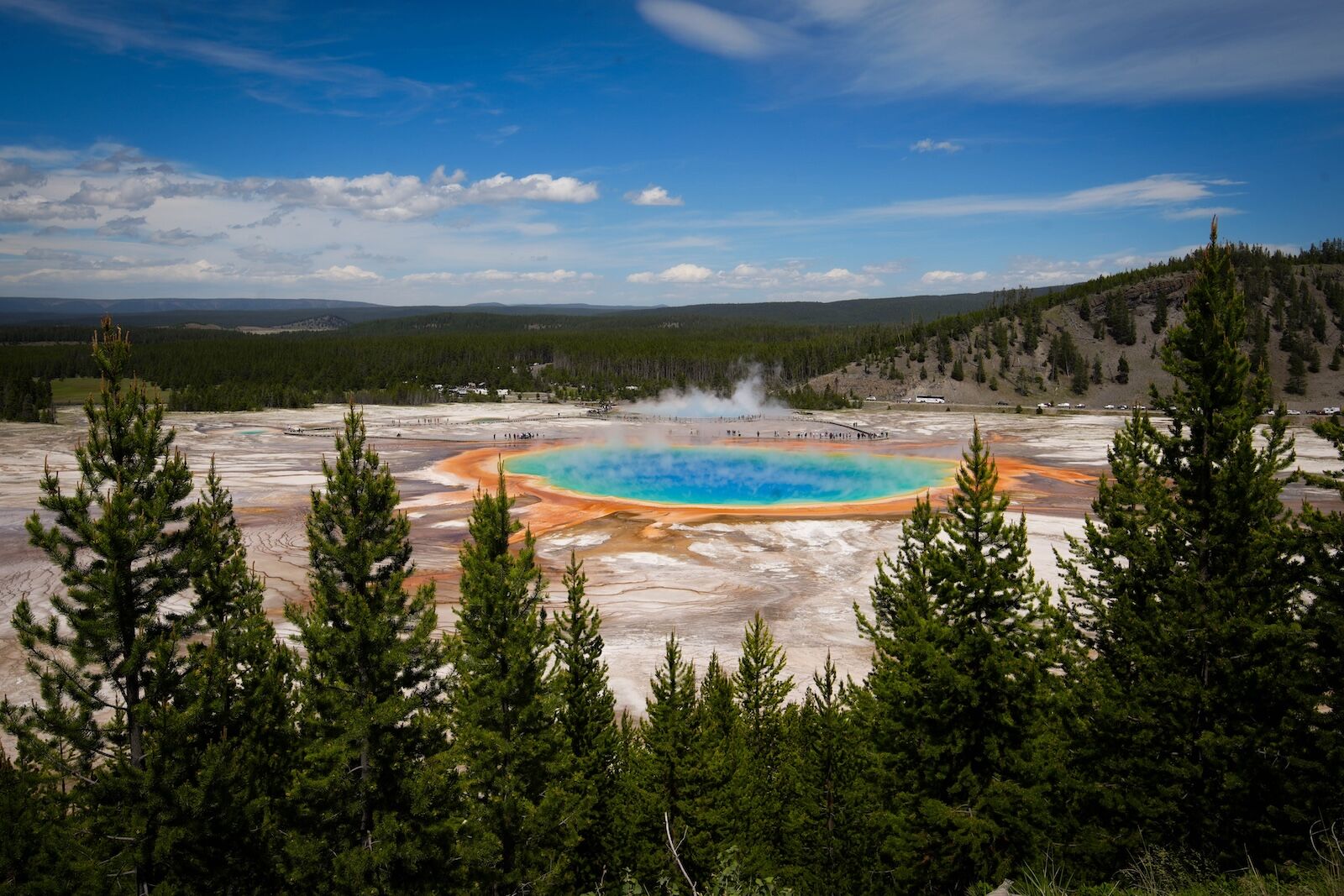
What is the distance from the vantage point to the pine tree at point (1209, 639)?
1111 centimetres

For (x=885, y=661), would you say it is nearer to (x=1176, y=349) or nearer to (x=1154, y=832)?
(x=1154, y=832)

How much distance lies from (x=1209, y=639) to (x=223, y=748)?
1463cm

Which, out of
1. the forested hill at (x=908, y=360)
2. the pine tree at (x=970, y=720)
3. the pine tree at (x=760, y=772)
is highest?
the forested hill at (x=908, y=360)

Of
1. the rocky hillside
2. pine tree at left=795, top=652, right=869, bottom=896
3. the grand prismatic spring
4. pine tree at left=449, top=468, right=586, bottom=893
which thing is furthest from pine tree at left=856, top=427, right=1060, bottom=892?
the rocky hillside

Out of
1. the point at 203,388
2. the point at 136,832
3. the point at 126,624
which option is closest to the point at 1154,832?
the point at 136,832

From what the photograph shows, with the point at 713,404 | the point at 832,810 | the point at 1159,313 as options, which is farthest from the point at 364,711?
the point at 1159,313

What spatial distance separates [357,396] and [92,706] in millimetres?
126181

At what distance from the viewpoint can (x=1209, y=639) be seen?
1147 cm

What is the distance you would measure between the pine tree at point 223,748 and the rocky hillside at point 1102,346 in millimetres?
121917

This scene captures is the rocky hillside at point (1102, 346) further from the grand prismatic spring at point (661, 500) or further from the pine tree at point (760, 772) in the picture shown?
the pine tree at point (760, 772)

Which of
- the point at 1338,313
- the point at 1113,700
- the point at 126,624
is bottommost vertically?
the point at 1113,700

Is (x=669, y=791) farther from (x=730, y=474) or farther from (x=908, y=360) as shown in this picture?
(x=908, y=360)

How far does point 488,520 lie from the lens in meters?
13.9

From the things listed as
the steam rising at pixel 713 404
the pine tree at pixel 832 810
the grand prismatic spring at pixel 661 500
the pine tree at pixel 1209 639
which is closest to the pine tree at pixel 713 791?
the pine tree at pixel 832 810
